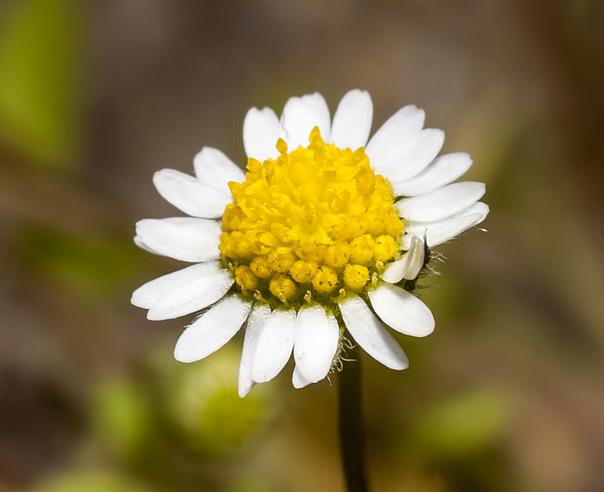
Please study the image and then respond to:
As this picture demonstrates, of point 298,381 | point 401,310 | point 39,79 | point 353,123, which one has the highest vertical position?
point 39,79

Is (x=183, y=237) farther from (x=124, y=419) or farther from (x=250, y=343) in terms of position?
(x=124, y=419)

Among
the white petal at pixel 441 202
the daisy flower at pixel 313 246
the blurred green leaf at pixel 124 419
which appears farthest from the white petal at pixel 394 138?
the blurred green leaf at pixel 124 419

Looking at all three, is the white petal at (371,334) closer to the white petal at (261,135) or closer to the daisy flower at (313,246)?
the daisy flower at (313,246)

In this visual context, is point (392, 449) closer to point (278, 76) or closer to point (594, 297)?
point (594, 297)

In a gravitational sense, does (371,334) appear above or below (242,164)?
below

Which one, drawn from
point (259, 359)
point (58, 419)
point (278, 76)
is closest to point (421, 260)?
point (259, 359)

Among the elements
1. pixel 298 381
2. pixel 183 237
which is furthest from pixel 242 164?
pixel 298 381
